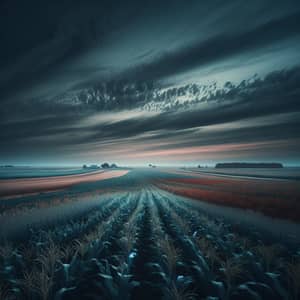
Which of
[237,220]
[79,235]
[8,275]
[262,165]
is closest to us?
[8,275]

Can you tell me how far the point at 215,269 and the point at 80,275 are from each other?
446cm

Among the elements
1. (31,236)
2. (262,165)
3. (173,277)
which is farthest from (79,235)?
(262,165)

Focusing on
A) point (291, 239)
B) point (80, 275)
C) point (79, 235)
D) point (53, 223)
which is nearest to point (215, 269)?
point (80, 275)

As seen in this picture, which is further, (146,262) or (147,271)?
(146,262)

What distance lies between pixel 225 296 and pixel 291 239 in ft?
21.2

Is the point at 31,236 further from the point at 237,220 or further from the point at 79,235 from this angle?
the point at 237,220

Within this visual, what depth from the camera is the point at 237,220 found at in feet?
39.3

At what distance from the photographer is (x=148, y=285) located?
5.30 m

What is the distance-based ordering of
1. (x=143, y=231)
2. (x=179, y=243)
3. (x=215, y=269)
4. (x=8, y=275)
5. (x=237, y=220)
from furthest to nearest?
(x=237, y=220) → (x=143, y=231) → (x=179, y=243) → (x=215, y=269) → (x=8, y=275)

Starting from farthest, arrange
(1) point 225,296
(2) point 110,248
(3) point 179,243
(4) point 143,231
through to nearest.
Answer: (4) point 143,231, (3) point 179,243, (2) point 110,248, (1) point 225,296

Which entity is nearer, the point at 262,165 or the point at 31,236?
the point at 31,236

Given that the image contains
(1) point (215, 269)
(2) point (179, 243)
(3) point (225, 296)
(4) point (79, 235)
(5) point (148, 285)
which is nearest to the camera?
(3) point (225, 296)

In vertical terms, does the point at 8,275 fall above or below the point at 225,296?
above

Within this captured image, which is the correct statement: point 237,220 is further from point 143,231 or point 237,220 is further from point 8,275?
point 8,275
